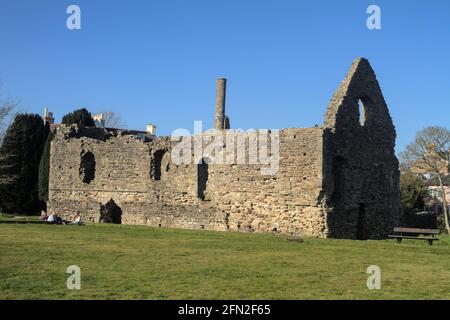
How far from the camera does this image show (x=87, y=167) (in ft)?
109

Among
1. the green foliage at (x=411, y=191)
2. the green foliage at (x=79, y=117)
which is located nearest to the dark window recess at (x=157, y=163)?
the green foliage at (x=79, y=117)

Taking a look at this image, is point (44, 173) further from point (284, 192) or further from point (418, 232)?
point (418, 232)

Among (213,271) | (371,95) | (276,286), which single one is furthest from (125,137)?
(276,286)

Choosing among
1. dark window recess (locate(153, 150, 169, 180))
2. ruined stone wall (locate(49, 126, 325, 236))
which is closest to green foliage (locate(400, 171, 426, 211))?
dark window recess (locate(153, 150, 169, 180))

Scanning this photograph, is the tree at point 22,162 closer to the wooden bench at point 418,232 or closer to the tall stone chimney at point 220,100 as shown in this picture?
the tall stone chimney at point 220,100

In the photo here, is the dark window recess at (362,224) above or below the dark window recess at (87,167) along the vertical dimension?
below

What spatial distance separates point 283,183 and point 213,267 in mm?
11410

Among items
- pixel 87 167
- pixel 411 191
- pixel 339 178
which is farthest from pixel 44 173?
pixel 411 191

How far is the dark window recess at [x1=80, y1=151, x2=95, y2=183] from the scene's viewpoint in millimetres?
32969

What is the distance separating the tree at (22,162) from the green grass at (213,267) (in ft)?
73.8

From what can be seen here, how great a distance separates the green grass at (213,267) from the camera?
981 centimetres

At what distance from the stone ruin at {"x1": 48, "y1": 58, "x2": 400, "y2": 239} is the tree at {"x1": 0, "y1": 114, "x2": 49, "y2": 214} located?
1014cm

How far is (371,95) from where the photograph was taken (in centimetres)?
2603

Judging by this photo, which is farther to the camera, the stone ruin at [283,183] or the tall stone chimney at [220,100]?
the tall stone chimney at [220,100]
